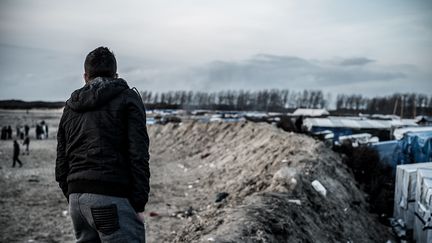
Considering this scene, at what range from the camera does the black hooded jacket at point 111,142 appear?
242 cm

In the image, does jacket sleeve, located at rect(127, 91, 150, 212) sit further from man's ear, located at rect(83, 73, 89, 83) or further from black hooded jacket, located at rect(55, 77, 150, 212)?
man's ear, located at rect(83, 73, 89, 83)

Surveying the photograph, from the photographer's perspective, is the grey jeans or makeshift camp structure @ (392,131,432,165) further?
makeshift camp structure @ (392,131,432,165)

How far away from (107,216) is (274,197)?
17.4ft

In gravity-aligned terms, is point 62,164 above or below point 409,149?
above

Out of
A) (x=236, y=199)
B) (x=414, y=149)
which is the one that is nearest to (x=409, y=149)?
(x=414, y=149)

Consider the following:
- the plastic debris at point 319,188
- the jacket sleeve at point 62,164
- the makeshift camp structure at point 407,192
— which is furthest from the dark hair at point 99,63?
the makeshift camp structure at point 407,192

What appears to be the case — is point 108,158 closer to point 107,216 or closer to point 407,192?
point 107,216

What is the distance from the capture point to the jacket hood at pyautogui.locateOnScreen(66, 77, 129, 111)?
7.93ft

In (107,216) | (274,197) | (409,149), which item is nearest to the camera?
(107,216)

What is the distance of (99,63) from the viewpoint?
8.34 feet

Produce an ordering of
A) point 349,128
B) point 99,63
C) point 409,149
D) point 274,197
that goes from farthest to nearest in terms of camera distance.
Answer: point 349,128, point 409,149, point 274,197, point 99,63

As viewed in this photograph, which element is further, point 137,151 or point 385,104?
point 385,104

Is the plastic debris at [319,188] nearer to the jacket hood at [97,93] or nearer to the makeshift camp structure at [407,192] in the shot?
the makeshift camp structure at [407,192]

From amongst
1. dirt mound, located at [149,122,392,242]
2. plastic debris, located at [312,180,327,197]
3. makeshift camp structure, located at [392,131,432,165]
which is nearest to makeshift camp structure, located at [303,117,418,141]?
dirt mound, located at [149,122,392,242]
